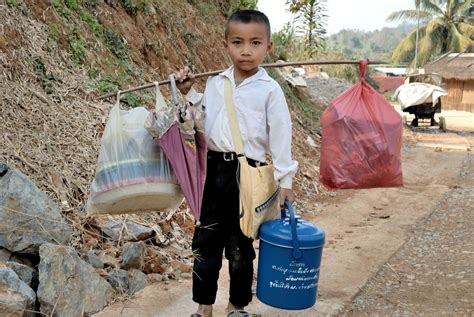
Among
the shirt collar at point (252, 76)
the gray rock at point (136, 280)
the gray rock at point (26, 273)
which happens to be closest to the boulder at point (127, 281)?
the gray rock at point (136, 280)

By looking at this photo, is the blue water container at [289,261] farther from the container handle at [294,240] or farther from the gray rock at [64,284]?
the gray rock at [64,284]

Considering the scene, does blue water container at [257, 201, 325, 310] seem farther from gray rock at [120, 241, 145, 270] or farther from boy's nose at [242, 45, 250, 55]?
gray rock at [120, 241, 145, 270]

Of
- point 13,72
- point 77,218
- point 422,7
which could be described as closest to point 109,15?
point 13,72

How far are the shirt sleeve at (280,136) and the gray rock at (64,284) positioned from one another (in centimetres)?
127

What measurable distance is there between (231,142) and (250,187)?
249 mm

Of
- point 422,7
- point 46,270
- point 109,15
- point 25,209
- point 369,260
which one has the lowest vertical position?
point 369,260

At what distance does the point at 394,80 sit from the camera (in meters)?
39.6

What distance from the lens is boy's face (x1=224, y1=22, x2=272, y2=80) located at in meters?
3.11

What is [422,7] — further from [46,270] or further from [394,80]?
[46,270]

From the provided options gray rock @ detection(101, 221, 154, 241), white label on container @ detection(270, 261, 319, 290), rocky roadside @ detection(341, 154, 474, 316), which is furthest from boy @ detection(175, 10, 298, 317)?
gray rock @ detection(101, 221, 154, 241)

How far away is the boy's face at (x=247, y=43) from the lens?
3.11 metres

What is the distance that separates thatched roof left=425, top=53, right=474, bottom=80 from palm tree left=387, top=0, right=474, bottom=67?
22.1 ft

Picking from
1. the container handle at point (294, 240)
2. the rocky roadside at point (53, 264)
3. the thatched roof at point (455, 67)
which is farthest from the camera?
the thatched roof at point (455, 67)

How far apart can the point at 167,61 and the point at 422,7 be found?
108 ft
